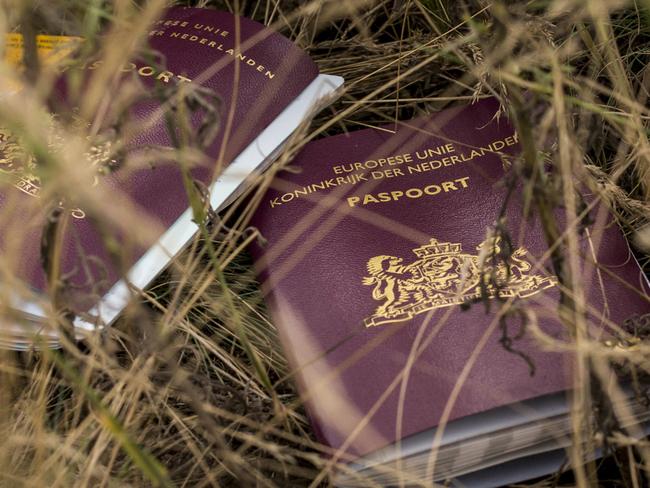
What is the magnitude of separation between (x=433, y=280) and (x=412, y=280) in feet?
0.08

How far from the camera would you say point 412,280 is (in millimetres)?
942

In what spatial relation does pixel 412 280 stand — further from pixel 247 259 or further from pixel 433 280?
pixel 247 259

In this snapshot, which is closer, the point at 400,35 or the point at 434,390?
the point at 434,390

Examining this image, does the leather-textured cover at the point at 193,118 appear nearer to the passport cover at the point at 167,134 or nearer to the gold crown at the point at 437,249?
the passport cover at the point at 167,134

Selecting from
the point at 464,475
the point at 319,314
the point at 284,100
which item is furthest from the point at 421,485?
the point at 284,100

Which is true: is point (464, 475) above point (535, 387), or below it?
below

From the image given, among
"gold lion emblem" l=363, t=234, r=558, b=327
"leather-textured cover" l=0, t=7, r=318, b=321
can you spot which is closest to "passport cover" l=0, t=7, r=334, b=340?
"leather-textured cover" l=0, t=7, r=318, b=321

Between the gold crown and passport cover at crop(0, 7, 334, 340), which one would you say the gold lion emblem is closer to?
the gold crown

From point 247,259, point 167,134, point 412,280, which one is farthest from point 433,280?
point 167,134

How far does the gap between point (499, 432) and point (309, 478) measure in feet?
0.69

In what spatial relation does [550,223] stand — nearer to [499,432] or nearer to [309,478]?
[499,432]

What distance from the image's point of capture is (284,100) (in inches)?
45.6

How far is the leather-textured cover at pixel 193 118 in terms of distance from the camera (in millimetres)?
955

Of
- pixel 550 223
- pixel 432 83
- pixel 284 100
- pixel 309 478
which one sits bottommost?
pixel 309 478
